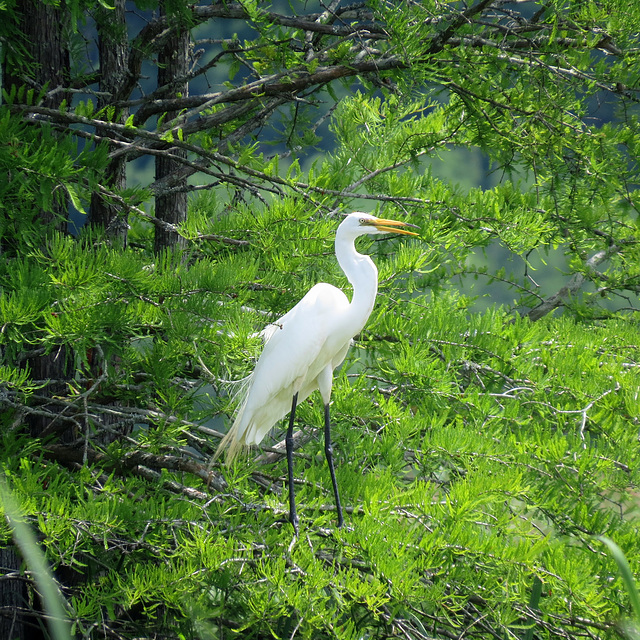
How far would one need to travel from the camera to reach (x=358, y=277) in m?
1.37

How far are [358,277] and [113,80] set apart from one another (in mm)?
1199

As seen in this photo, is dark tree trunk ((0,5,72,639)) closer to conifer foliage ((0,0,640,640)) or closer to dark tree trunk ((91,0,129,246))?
conifer foliage ((0,0,640,640))

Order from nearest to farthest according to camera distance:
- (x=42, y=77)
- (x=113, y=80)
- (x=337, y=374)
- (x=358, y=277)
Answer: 1. (x=358, y=277)
2. (x=337, y=374)
3. (x=42, y=77)
4. (x=113, y=80)

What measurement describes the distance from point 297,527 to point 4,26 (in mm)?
1234

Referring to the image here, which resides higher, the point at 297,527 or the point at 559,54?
the point at 559,54

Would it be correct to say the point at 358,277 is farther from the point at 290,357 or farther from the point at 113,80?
the point at 113,80

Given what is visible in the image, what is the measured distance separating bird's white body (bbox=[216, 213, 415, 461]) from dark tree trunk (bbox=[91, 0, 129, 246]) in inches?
20.8

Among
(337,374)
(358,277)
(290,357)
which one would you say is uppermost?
(358,277)

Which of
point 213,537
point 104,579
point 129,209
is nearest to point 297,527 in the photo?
point 213,537

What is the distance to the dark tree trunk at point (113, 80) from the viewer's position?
165cm

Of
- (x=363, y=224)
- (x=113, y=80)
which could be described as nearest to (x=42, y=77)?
(x=113, y=80)

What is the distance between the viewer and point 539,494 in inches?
42.8

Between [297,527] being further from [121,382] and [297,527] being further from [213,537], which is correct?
[121,382]

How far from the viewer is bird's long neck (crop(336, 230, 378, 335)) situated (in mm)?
1368
